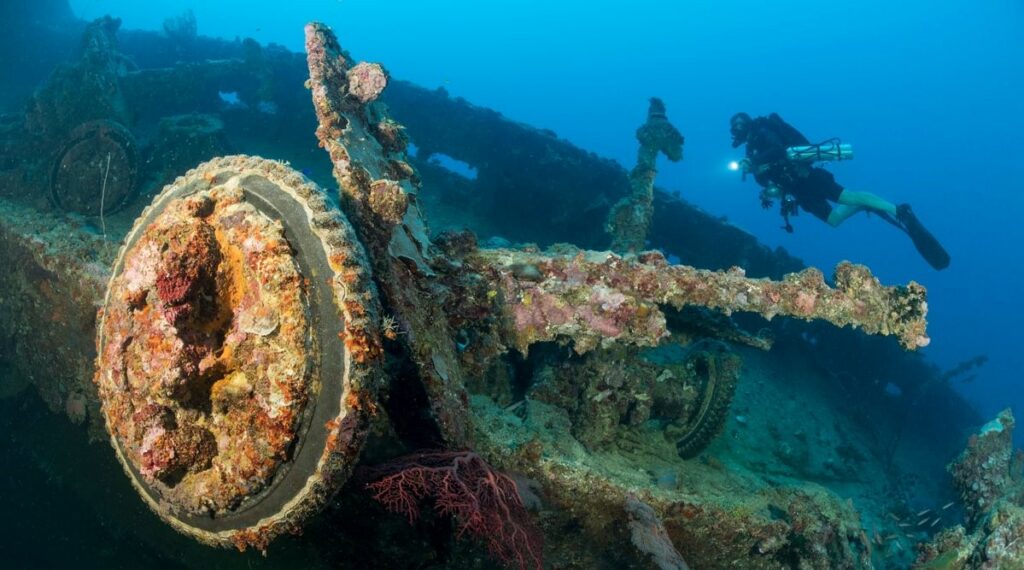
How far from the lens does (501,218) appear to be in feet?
40.2

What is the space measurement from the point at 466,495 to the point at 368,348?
1.17m

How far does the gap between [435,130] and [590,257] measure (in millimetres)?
9199

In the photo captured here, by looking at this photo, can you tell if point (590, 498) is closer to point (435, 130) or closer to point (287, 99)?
point (435, 130)

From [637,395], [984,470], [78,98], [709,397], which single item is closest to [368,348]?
[637,395]

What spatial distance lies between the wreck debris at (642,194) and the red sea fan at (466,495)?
18.6 feet

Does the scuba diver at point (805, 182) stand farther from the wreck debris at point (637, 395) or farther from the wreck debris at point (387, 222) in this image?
the wreck debris at point (387, 222)

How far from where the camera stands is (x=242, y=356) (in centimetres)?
289

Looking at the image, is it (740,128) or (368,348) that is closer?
(368,348)

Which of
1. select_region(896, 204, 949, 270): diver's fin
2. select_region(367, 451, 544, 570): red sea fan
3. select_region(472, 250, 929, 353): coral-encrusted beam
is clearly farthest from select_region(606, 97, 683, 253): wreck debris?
select_region(896, 204, 949, 270): diver's fin

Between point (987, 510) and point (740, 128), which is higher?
point (740, 128)

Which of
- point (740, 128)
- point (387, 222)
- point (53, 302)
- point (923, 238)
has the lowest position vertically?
point (53, 302)

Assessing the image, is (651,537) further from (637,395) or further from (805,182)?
(805,182)

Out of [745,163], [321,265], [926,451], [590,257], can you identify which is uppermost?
[745,163]

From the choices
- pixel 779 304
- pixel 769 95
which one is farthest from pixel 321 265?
pixel 769 95
